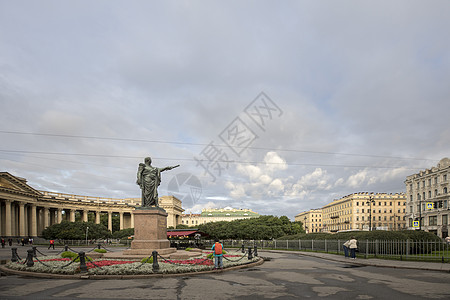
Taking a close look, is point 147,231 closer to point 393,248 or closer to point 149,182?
point 149,182

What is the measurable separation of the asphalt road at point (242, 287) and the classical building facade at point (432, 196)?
6959cm

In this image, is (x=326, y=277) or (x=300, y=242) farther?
(x=300, y=242)

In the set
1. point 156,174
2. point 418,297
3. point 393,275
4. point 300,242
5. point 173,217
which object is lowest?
point 173,217

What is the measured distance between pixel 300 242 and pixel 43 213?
76376 millimetres

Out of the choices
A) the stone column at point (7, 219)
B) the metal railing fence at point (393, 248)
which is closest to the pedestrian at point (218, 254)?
the metal railing fence at point (393, 248)

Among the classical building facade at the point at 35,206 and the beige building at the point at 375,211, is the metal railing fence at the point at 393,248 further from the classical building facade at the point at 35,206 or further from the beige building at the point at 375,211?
the beige building at the point at 375,211

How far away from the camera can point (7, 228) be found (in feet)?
239

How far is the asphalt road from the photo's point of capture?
1147 centimetres

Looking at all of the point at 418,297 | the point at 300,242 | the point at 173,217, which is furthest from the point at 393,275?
the point at 173,217

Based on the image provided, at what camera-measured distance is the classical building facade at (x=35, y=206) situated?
76.4m

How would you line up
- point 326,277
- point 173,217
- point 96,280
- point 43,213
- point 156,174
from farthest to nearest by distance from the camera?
point 173,217
point 43,213
point 156,174
point 326,277
point 96,280

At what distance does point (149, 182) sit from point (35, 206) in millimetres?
75621

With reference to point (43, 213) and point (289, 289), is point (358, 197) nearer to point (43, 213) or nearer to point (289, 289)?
point (43, 213)

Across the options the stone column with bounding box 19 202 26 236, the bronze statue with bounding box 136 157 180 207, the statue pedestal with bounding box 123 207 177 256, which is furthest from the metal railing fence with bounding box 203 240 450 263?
the stone column with bounding box 19 202 26 236
